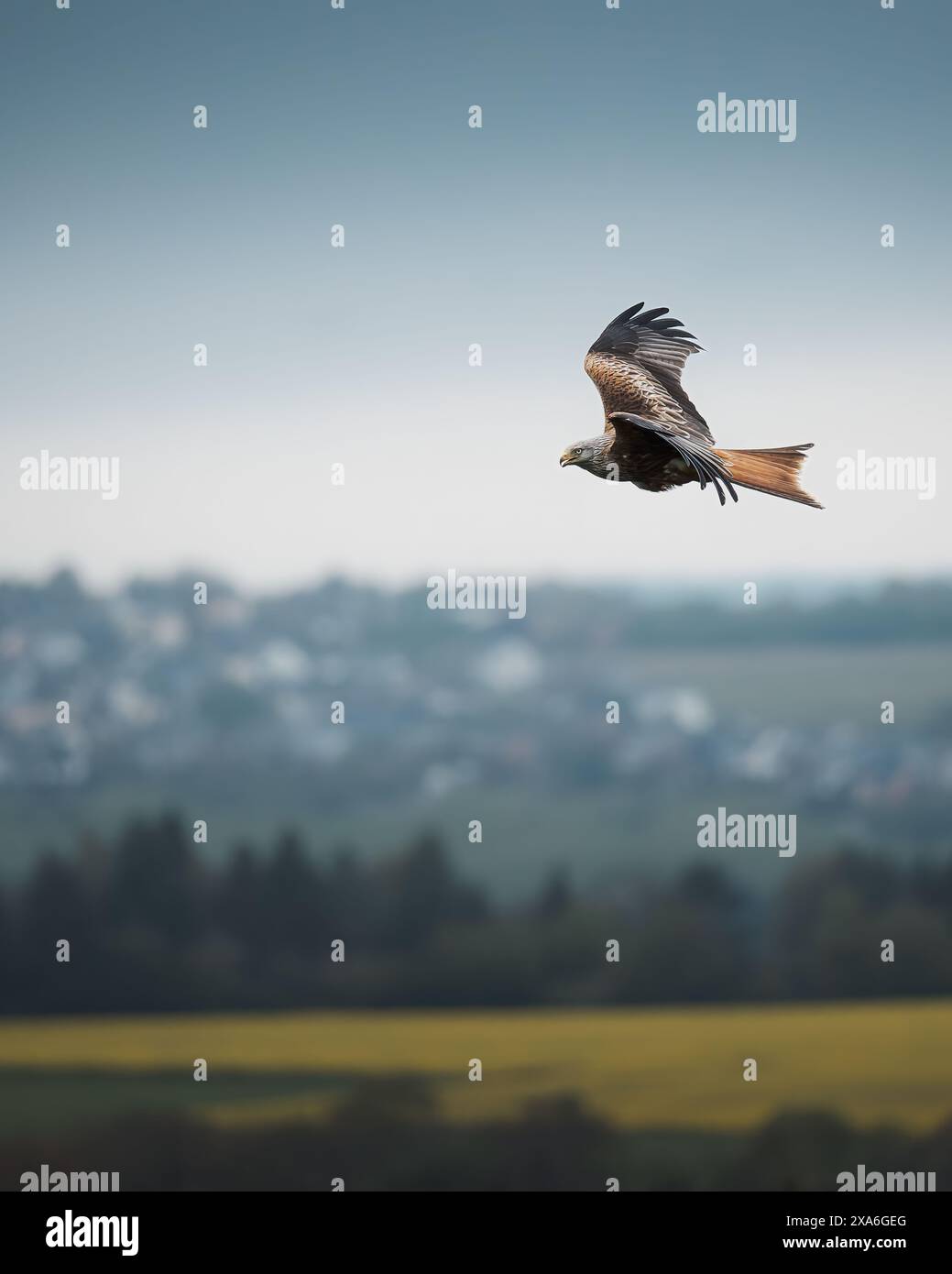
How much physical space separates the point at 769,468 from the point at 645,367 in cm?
159

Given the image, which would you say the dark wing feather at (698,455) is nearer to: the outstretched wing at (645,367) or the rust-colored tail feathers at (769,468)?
the rust-colored tail feathers at (769,468)

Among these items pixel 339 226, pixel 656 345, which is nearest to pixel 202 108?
pixel 339 226

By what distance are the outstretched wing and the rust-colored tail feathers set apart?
540 mm

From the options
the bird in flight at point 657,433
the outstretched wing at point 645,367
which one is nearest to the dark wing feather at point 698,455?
the bird in flight at point 657,433

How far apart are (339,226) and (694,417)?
7273mm

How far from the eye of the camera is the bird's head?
15.6 ft

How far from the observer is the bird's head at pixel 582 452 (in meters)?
4.75

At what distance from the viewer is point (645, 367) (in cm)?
581

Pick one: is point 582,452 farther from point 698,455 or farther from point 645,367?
point 645,367

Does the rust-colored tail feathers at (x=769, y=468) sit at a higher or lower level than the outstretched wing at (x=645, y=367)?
lower

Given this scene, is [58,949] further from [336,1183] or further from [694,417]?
[694,417]

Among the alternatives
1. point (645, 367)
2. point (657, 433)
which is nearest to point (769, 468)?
point (657, 433)

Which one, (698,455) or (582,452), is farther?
(582,452)
